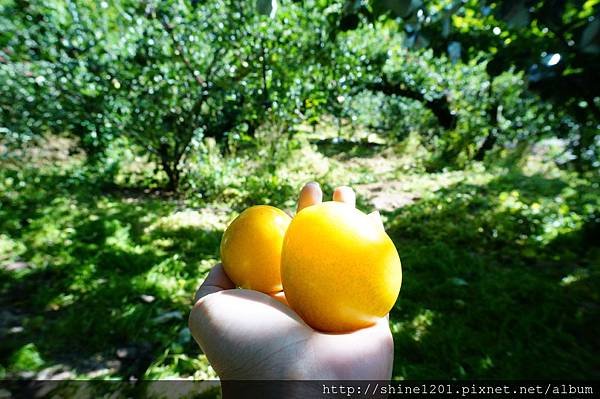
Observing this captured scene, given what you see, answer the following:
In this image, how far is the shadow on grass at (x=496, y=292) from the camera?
8.27 feet

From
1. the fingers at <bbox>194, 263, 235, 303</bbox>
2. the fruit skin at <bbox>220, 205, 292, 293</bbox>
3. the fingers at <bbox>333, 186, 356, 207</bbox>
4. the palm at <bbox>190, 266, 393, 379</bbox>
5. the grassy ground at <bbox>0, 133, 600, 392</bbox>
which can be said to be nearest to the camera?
the palm at <bbox>190, 266, 393, 379</bbox>

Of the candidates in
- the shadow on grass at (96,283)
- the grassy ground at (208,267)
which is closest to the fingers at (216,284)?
the grassy ground at (208,267)

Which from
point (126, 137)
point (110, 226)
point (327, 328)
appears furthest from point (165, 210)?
point (327, 328)

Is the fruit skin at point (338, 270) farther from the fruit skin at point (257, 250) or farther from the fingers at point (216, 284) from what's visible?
the fingers at point (216, 284)

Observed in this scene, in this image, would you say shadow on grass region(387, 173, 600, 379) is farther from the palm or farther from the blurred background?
the palm

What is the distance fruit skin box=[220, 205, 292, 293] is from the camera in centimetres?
138

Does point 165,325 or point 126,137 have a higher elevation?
point 126,137

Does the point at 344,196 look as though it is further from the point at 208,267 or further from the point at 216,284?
the point at 208,267

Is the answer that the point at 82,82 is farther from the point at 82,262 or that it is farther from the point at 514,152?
the point at 514,152

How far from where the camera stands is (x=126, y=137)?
571 cm

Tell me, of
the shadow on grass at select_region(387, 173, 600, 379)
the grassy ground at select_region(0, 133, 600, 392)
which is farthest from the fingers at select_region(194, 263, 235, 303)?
the shadow on grass at select_region(387, 173, 600, 379)

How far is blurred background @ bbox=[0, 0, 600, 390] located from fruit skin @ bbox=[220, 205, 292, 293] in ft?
3.30

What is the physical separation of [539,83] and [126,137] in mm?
5540

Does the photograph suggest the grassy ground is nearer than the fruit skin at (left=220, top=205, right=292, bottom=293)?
No
